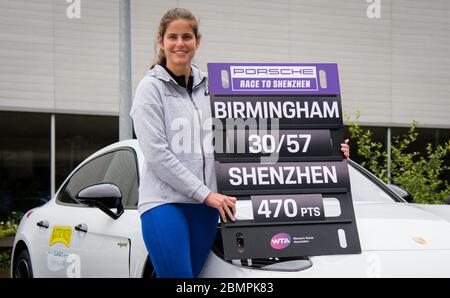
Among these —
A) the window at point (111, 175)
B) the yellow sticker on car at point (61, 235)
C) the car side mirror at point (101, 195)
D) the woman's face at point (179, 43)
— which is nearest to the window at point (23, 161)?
the window at point (111, 175)

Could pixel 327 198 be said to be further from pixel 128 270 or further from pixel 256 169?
pixel 128 270

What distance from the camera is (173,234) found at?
2.67 metres

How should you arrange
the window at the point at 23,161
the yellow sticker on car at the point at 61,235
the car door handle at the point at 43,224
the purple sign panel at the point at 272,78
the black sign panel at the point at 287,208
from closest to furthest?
the black sign panel at the point at 287,208 < the purple sign panel at the point at 272,78 < the yellow sticker on car at the point at 61,235 < the car door handle at the point at 43,224 < the window at the point at 23,161

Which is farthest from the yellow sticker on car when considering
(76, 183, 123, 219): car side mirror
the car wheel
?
(76, 183, 123, 219): car side mirror

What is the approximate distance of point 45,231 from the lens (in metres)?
4.67

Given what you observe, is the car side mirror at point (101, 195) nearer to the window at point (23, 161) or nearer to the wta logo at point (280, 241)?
the wta logo at point (280, 241)

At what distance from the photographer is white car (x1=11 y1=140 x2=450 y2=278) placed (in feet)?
9.48

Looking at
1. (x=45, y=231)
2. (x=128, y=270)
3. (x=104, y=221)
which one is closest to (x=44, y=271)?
(x=45, y=231)

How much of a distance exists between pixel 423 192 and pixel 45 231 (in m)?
4.35

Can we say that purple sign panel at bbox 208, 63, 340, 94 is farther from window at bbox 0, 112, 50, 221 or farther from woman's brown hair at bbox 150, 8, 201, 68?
window at bbox 0, 112, 50, 221

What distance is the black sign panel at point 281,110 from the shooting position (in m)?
3.00

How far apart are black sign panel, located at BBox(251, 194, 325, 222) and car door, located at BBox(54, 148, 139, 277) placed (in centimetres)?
88

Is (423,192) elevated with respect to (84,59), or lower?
lower

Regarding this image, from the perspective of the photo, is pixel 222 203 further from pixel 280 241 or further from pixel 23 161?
pixel 23 161
